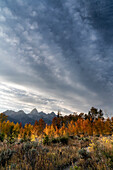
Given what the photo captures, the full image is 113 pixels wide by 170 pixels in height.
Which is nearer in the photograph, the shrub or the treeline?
the shrub

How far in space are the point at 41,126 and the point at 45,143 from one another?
1720 inches

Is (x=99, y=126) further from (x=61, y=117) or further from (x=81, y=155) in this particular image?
(x=81, y=155)

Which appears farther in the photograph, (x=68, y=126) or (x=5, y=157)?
(x=68, y=126)

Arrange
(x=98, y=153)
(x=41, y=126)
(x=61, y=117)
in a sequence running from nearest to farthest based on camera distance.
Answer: (x=98, y=153) → (x=41, y=126) → (x=61, y=117)

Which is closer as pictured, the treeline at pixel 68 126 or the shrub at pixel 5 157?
the shrub at pixel 5 157

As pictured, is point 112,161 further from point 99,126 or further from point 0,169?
point 99,126

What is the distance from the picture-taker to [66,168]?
5.18 metres

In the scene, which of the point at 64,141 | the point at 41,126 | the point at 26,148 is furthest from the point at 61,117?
the point at 26,148

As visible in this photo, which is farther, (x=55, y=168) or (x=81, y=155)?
(x=81, y=155)

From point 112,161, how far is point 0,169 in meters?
4.83

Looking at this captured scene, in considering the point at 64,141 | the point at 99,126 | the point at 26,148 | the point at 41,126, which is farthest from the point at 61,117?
the point at 26,148

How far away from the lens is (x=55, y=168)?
4781mm

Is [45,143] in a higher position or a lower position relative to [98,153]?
lower

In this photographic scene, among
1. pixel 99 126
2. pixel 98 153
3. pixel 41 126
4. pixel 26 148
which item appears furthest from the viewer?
pixel 41 126
